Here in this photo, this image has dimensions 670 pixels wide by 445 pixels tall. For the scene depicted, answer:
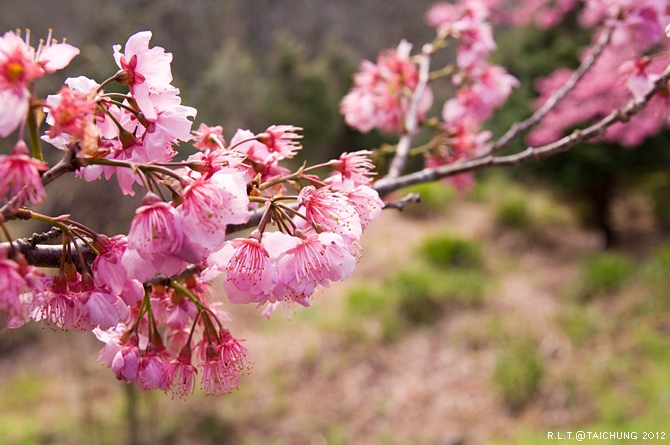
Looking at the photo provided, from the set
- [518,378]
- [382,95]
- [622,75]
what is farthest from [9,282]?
[518,378]

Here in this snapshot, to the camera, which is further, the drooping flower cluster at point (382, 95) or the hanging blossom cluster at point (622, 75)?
the drooping flower cluster at point (382, 95)

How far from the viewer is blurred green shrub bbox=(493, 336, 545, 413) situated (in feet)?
10.4

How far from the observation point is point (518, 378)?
3199mm

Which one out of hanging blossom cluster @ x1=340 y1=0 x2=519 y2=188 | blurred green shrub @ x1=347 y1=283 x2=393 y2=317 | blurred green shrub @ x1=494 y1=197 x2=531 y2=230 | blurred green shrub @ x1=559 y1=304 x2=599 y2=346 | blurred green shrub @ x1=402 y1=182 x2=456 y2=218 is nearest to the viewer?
hanging blossom cluster @ x1=340 y1=0 x2=519 y2=188

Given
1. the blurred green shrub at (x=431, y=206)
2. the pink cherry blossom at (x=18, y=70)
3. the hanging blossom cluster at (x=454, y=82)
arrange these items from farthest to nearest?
the blurred green shrub at (x=431, y=206), the hanging blossom cluster at (x=454, y=82), the pink cherry blossom at (x=18, y=70)

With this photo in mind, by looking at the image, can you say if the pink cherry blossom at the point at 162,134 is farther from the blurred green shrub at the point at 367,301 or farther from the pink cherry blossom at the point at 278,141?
the blurred green shrub at the point at 367,301

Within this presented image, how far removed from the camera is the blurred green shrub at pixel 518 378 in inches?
125

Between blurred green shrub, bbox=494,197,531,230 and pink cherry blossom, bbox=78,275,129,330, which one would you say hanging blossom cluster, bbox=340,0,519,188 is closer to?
pink cherry blossom, bbox=78,275,129,330

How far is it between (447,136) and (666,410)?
7.44ft

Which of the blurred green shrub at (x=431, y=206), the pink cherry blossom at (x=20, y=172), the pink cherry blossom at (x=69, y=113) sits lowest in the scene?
the pink cherry blossom at (x=20, y=172)

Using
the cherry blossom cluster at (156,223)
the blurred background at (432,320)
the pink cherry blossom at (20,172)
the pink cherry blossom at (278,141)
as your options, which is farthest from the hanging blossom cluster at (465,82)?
the blurred background at (432,320)

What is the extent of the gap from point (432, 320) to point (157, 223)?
3.77 metres

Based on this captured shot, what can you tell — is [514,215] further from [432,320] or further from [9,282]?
[9,282]

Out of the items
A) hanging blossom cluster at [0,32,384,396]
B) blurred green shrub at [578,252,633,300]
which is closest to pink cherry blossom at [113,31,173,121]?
hanging blossom cluster at [0,32,384,396]
